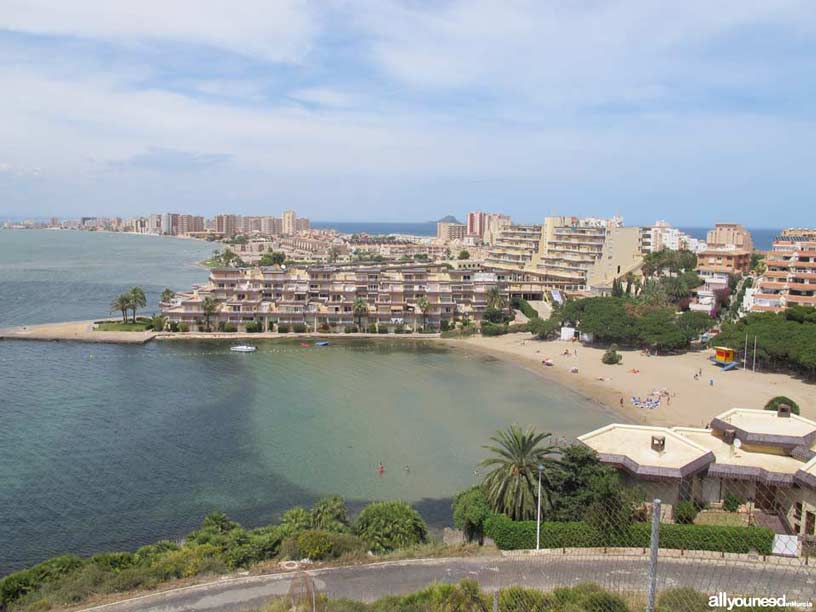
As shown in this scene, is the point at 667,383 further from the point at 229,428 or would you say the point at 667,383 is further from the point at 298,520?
the point at 298,520

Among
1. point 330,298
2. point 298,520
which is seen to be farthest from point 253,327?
point 298,520

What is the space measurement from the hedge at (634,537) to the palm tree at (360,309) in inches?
1528

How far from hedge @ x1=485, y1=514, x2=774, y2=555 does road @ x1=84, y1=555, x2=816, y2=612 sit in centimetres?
68

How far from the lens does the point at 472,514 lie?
15.8 metres

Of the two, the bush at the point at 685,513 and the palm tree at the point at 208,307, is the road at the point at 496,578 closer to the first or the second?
the bush at the point at 685,513

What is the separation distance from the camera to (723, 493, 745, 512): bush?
52.9 ft

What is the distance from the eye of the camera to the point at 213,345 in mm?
47938

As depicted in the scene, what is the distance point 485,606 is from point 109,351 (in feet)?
133

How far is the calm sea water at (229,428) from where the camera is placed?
20.5m

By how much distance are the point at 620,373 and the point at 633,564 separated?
26482 millimetres

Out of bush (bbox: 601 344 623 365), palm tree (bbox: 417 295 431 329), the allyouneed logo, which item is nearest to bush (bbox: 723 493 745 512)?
the allyouneed logo

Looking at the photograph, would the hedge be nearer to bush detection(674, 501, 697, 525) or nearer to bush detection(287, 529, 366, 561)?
bush detection(674, 501, 697, 525)

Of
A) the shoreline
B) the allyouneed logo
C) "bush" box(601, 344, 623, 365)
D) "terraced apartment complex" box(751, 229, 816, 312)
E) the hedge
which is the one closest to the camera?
the allyouneed logo

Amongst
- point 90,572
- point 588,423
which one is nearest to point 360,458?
point 588,423
